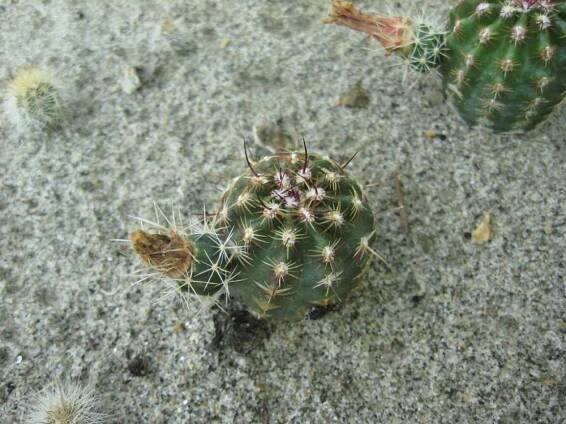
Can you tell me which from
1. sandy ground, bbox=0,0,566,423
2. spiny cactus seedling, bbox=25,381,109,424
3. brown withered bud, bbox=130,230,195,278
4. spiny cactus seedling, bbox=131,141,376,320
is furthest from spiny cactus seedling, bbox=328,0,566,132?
spiny cactus seedling, bbox=25,381,109,424

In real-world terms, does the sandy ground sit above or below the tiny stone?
below

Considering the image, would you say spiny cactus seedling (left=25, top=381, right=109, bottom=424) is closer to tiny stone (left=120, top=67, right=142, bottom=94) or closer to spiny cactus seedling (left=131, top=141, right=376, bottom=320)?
spiny cactus seedling (left=131, top=141, right=376, bottom=320)

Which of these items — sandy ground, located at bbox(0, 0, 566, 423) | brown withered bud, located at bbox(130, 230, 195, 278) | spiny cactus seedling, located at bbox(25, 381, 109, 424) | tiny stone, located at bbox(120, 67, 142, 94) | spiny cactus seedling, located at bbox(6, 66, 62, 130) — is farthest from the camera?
tiny stone, located at bbox(120, 67, 142, 94)

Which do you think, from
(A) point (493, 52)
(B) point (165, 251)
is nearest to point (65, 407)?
(B) point (165, 251)

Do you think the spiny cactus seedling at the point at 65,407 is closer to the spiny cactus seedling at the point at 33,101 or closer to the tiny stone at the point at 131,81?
the spiny cactus seedling at the point at 33,101

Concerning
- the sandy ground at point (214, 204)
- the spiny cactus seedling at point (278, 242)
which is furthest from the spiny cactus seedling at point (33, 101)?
the spiny cactus seedling at point (278, 242)

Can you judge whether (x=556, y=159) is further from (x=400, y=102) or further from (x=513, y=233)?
(x=400, y=102)

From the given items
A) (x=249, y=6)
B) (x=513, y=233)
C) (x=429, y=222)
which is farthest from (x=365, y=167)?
(x=249, y=6)

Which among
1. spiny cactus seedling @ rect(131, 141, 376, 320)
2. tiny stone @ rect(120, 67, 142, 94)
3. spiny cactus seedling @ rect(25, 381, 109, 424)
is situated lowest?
spiny cactus seedling @ rect(25, 381, 109, 424)
